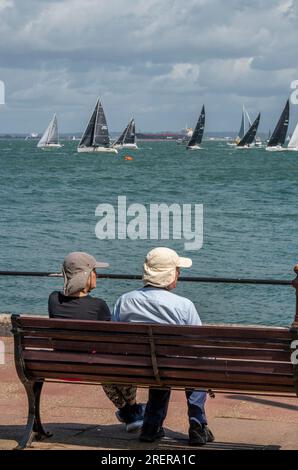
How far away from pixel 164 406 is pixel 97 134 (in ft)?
409

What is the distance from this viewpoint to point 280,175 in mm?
94750

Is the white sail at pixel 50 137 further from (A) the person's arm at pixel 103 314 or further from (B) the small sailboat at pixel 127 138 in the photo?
(A) the person's arm at pixel 103 314

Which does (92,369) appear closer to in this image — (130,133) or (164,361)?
(164,361)

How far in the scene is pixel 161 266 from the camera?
6.58 meters

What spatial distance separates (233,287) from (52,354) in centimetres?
2105

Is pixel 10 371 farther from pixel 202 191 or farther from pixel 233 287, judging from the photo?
pixel 202 191

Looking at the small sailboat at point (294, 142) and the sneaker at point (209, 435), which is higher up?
the sneaker at point (209, 435)

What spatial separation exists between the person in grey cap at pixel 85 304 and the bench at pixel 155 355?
306mm

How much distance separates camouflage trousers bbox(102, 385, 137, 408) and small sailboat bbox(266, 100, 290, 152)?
119410 millimetres

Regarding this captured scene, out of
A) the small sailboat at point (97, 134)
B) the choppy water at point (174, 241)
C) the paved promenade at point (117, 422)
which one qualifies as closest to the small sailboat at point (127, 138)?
the small sailboat at point (97, 134)

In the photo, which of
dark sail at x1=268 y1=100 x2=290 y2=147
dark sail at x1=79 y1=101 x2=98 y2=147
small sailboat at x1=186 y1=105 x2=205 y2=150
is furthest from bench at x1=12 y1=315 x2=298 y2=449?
small sailboat at x1=186 y1=105 x2=205 y2=150

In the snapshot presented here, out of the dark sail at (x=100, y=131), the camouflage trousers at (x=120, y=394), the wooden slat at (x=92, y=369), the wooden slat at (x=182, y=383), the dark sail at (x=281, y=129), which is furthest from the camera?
the dark sail at (x=281, y=129)

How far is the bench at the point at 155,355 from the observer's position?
614 centimetres

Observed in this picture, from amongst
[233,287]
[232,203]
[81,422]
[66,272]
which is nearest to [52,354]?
[66,272]
